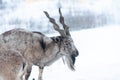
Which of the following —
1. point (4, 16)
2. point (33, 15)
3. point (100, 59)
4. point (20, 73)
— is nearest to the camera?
point (20, 73)

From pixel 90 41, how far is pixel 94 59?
638cm

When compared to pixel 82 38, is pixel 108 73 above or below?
above

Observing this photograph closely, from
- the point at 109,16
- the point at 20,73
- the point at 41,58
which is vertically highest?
the point at 20,73

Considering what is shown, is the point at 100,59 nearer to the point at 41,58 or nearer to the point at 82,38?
the point at 82,38

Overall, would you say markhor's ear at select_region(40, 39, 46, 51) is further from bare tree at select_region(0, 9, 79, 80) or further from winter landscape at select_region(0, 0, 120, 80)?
winter landscape at select_region(0, 0, 120, 80)

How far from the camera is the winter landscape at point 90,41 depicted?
17.4 metres

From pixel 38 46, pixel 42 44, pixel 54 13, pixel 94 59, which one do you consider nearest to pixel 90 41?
pixel 54 13

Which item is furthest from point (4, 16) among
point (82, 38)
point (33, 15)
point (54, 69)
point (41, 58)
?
point (41, 58)

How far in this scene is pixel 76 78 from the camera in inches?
639

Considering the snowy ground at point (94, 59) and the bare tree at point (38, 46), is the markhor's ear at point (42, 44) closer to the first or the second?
the bare tree at point (38, 46)

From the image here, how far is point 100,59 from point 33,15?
12.1m

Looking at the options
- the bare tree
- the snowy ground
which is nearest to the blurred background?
the snowy ground

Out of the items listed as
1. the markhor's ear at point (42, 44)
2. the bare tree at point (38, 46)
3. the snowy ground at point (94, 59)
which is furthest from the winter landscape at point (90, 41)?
the markhor's ear at point (42, 44)

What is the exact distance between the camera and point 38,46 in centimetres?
1420
